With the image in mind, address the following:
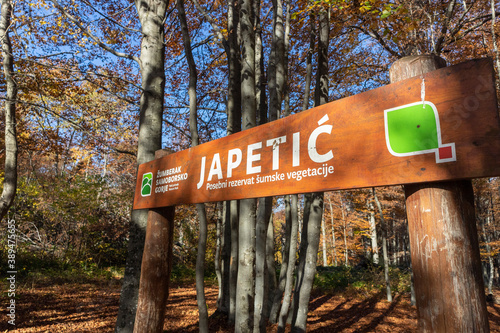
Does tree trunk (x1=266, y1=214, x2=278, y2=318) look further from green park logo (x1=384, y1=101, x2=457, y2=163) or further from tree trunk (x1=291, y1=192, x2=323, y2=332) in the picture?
green park logo (x1=384, y1=101, x2=457, y2=163)

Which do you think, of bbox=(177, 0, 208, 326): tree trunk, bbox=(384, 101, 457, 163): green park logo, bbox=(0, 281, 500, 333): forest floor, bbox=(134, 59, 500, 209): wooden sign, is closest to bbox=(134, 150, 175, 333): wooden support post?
bbox=(177, 0, 208, 326): tree trunk

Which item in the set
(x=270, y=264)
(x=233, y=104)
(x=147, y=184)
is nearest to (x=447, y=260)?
(x=147, y=184)

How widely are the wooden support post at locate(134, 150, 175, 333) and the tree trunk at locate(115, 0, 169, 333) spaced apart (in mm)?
917

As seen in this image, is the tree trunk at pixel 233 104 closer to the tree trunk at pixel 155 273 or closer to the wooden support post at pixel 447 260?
the tree trunk at pixel 155 273

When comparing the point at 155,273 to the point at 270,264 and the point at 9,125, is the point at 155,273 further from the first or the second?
the point at 9,125

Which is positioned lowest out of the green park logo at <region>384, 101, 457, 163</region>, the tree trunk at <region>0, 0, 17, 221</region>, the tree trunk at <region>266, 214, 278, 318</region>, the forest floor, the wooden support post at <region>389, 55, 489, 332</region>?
the forest floor

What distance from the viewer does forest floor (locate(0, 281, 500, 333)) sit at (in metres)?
5.36

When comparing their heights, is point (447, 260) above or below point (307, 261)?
above

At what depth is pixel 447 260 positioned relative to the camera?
1.13m

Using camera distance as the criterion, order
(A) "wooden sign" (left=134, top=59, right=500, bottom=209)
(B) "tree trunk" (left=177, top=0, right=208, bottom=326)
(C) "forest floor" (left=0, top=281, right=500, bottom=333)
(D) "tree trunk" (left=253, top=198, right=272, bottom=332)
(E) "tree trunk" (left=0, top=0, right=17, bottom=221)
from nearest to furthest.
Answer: (A) "wooden sign" (left=134, top=59, right=500, bottom=209)
(B) "tree trunk" (left=177, top=0, right=208, bottom=326)
(D) "tree trunk" (left=253, top=198, right=272, bottom=332)
(C) "forest floor" (left=0, top=281, right=500, bottom=333)
(E) "tree trunk" (left=0, top=0, right=17, bottom=221)

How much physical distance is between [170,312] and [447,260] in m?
6.62

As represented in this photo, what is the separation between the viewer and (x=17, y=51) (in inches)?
294

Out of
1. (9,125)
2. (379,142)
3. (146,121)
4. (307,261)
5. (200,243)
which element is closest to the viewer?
(379,142)

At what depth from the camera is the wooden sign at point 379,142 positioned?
109cm
